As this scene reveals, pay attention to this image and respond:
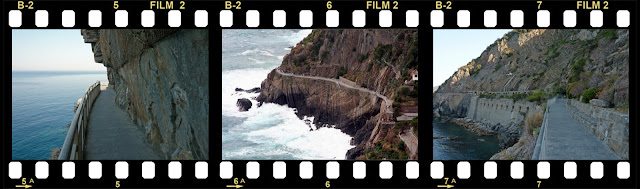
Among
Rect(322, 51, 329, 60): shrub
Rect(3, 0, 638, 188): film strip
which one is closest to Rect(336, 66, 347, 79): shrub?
Rect(322, 51, 329, 60): shrub

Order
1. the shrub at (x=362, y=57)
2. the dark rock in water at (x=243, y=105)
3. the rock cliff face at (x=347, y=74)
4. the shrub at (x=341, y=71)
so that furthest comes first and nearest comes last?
the shrub at (x=341, y=71) → the shrub at (x=362, y=57) → the rock cliff face at (x=347, y=74) → the dark rock in water at (x=243, y=105)

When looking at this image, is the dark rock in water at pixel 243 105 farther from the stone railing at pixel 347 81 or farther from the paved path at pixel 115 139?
the stone railing at pixel 347 81

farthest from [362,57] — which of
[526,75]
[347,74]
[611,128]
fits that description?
[526,75]

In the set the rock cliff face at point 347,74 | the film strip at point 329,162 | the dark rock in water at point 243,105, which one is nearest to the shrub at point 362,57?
the rock cliff face at point 347,74

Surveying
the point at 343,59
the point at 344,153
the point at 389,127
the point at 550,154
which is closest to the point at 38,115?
the point at 343,59

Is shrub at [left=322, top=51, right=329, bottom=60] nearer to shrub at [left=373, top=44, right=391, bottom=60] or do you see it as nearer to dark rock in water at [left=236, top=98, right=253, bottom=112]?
shrub at [left=373, top=44, right=391, bottom=60]

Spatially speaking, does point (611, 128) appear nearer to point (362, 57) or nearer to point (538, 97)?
point (362, 57)

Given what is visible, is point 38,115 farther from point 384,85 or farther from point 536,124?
point 536,124
